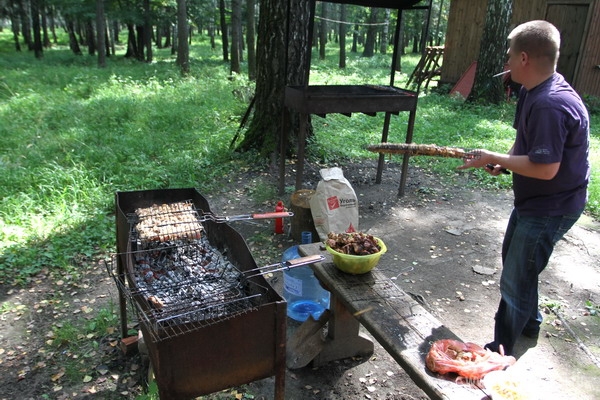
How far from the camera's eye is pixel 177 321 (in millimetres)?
2320

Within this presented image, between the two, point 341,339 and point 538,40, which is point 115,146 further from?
point 538,40

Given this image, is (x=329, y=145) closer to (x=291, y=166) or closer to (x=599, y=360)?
(x=291, y=166)

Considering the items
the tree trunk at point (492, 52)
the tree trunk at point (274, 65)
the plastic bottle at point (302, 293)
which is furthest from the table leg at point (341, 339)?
the tree trunk at point (492, 52)

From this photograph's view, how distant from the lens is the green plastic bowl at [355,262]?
2.95 m

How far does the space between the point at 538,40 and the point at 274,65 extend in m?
5.03

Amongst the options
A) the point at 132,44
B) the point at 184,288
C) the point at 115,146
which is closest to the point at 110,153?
the point at 115,146

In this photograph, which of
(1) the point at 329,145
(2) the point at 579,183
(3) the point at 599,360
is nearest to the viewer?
(2) the point at 579,183

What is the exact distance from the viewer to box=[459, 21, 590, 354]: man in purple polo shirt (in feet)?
8.06

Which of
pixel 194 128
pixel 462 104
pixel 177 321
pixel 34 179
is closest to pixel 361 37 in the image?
pixel 462 104

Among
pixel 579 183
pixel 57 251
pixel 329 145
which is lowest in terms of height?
pixel 57 251

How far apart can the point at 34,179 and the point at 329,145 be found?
15.9 feet

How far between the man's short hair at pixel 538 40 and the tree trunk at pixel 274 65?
4222mm

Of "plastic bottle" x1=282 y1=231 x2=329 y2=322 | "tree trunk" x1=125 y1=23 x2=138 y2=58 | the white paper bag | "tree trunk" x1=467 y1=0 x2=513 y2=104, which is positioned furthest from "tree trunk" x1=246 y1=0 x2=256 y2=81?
"tree trunk" x1=125 y1=23 x2=138 y2=58

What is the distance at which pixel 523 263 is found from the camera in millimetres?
2822
